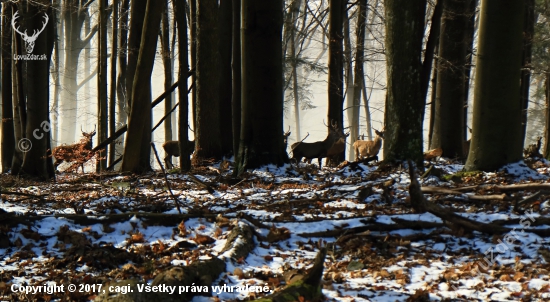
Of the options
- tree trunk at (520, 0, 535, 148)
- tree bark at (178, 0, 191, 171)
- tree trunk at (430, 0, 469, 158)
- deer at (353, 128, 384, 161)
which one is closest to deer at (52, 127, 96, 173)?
tree bark at (178, 0, 191, 171)

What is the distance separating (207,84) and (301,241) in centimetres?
850

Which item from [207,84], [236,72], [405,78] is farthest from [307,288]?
[207,84]

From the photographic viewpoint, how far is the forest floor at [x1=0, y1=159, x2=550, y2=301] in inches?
177

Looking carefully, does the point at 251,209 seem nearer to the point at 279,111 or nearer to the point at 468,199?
the point at 468,199

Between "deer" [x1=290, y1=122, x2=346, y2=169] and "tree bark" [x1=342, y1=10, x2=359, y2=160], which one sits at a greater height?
"tree bark" [x1=342, y1=10, x2=359, y2=160]

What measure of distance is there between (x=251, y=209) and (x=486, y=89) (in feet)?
14.8

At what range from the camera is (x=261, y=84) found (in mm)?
10016

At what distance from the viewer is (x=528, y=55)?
17531mm

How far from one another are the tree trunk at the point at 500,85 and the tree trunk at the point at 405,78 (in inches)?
38.3

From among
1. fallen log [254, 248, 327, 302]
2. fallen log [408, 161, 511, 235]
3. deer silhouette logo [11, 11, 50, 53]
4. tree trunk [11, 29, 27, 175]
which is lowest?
fallen log [254, 248, 327, 302]

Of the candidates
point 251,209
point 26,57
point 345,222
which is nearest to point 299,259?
point 345,222

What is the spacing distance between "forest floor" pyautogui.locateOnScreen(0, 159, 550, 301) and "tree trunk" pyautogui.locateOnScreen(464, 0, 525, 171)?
56.3 inches

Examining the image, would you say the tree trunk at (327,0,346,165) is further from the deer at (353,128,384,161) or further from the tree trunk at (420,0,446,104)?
the tree trunk at (420,0,446,104)

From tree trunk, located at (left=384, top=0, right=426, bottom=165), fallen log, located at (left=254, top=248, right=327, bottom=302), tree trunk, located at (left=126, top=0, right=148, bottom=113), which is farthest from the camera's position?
tree trunk, located at (left=126, top=0, right=148, bottom=113)
